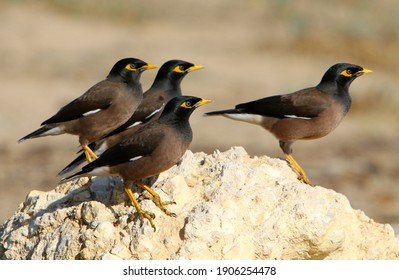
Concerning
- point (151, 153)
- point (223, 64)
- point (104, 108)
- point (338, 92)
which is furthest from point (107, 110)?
point (223, 64)

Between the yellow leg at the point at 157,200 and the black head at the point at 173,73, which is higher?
the black head at the point at 173,73

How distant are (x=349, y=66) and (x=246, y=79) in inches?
704

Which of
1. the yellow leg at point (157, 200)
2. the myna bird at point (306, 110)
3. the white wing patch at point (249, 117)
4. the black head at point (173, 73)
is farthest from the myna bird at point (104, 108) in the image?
the yellow leg at point (157, 200)

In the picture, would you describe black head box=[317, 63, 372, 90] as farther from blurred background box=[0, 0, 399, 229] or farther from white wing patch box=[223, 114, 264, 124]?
blurred background box=[0, 0, 399, 229]

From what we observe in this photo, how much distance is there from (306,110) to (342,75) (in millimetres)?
596

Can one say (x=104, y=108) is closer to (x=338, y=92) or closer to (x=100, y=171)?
(x=100, y=171)

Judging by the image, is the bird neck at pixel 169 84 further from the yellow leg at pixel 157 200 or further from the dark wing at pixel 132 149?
the yellow leg at pixel 157 200

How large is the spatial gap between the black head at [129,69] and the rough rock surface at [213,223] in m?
1.67

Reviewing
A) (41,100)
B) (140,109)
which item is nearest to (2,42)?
(41,100)

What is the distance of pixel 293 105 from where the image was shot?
10828 millimetres

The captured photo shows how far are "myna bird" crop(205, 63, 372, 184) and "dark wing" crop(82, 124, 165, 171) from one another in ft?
6.33

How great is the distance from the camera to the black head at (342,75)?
1066cm

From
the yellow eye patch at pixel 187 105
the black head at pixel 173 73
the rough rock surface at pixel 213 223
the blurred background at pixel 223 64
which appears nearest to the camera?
the rough rock surface at pixel 213 223

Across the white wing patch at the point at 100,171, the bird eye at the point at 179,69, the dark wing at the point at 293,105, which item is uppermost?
the bird eye at the point at 179,69
